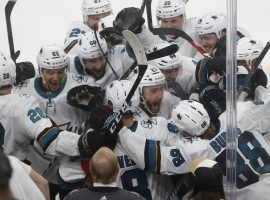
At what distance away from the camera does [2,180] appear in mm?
2418

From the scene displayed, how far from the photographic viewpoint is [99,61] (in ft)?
14.6

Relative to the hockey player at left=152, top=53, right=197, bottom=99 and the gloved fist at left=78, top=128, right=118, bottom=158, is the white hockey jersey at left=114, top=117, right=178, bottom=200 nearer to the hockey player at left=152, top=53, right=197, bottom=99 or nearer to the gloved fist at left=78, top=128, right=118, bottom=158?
the gloved fist at left=78, top=128, right=118, bottom=158

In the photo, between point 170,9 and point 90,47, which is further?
point 170,9

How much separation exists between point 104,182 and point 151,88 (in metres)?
1.05

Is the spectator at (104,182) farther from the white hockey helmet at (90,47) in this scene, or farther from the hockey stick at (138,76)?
the white hockey helmet at (90,47)

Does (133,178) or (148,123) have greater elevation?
(148,123)

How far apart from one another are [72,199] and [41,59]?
1.31 meters

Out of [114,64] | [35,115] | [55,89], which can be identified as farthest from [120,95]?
[114,64]

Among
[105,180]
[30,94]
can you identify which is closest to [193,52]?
[30,94]

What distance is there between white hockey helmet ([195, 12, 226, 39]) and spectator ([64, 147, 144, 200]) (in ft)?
6.03

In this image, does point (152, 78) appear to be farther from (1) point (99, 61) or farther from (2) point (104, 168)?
(2) point (104, 168)

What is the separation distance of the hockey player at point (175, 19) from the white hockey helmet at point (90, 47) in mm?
585

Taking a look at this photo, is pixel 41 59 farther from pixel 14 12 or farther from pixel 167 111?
pixel 14 12

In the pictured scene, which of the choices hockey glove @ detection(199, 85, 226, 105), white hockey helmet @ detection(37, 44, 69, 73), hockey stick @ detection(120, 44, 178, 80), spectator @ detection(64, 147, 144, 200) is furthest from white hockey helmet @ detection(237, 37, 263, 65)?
spectator @ detection(64, 147, 144, 200)
